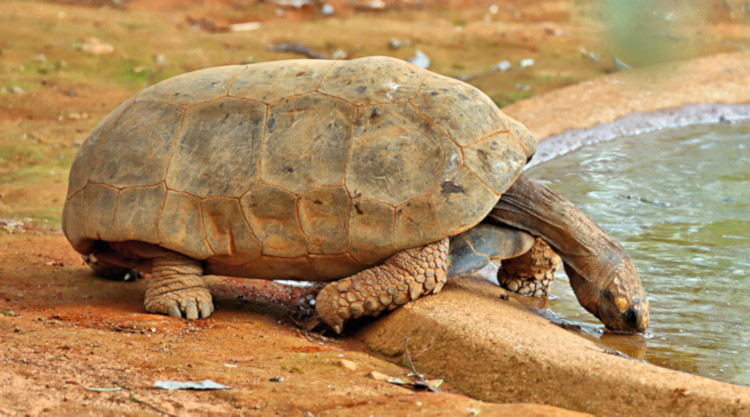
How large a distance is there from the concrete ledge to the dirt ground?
0.27 m

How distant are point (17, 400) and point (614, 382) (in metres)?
2.27

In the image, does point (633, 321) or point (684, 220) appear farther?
point (684, 220)

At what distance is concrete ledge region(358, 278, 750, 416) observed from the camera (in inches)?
→ 117

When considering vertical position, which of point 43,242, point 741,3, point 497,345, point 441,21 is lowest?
point 43,242

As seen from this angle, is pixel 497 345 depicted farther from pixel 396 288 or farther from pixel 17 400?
pixel 17 400

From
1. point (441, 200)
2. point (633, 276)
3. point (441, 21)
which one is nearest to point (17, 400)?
point (441, 200)

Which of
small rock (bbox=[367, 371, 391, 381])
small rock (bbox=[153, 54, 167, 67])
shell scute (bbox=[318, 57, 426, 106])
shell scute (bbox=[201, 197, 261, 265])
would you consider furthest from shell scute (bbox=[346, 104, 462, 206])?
small rock (bbox=[153, 54, 167, 67])

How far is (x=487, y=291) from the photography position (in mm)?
5020

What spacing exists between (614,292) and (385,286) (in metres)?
1.42

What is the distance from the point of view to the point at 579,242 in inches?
184

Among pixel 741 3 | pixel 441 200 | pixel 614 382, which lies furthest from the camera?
pixel 441 200

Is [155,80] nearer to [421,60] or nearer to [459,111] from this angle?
[421,60]

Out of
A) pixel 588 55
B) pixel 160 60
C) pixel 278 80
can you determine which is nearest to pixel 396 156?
pixel 278 80

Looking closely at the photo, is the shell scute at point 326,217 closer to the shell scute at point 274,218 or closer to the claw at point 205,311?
the shell scute at point 274,218
